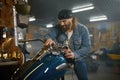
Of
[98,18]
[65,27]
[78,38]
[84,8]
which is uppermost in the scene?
[84,8]

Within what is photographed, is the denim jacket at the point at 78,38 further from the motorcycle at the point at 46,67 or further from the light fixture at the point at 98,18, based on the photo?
the light fixture at the point at 98,18

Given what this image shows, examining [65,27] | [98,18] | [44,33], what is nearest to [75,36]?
[65,27]

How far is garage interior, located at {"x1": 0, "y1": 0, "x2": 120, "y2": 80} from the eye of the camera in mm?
2836

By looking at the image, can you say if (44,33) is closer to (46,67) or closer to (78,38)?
(78,38)

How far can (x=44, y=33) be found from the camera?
29.2 feet

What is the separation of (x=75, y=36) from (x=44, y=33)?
6.44 meters

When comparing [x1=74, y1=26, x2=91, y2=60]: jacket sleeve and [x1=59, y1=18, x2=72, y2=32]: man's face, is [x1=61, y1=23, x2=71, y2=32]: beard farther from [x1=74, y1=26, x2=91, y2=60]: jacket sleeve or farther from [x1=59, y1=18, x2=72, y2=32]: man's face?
[x1=74, y1=26, x2=91, y2=60]: jacket sleeve

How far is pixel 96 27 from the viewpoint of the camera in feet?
43.9

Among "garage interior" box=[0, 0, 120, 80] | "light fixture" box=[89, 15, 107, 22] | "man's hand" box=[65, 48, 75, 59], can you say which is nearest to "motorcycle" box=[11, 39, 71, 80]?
"man's hand" box=[65, 48, 75, 59]

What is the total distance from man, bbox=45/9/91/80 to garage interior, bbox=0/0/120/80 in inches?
6.6

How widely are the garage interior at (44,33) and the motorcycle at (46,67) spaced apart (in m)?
0.29

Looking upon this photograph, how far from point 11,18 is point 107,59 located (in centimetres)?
618

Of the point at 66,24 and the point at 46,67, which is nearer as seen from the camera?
the point at 46,67

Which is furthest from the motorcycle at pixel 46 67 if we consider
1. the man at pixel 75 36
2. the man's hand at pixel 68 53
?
the man at pixel 75 36
